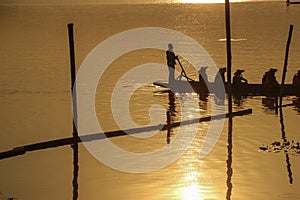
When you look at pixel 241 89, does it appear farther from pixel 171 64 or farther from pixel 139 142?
pixel 139 142

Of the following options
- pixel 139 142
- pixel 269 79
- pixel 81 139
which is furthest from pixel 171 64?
pixel 81 139

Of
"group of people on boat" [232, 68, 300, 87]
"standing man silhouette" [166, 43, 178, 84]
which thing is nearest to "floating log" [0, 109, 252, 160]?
"group of people on boat" [232, 68, 300, 87]

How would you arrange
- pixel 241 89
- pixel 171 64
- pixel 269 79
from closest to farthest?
1. pixel 269 79
2. pixel 241 89
3. pixel 171 64

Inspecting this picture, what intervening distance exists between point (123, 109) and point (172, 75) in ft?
18.0

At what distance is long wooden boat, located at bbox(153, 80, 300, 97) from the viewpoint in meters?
27.2

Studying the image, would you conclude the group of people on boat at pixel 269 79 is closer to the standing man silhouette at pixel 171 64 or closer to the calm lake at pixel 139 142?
the calm lake at pixel 139 142

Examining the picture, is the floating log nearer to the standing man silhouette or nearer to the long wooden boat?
the long wooden boat

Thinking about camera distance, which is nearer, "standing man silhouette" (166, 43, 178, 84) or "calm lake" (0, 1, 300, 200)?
"calm lake" (0, 1, 300, 200)

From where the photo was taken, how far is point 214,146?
66.3 ft

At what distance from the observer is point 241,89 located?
2823 centimetres

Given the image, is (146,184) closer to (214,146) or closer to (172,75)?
(214,146)

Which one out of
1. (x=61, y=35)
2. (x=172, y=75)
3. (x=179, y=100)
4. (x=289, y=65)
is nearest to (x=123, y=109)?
(x=179, y=100)

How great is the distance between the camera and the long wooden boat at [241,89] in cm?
2721

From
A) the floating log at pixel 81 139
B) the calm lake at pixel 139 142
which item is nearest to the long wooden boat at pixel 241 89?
the calm lake at pixel 139 142
